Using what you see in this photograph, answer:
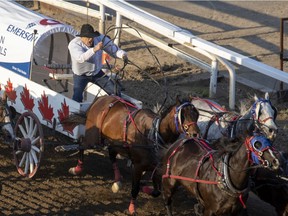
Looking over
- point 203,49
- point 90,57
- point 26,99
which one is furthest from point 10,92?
point 203,49

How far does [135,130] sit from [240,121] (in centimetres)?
122

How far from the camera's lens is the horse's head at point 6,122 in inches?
440

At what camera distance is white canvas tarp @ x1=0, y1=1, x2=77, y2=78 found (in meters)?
12.0

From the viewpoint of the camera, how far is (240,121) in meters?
10.1

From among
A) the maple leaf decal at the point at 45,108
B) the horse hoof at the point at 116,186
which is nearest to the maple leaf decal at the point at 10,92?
the maple leaf decal at the point at 45,108

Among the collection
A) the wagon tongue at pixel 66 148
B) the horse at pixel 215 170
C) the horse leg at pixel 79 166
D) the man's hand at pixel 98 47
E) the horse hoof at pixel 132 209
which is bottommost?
the horse leg at pixel 79 166

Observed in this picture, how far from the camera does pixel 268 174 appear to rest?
30.7 feet

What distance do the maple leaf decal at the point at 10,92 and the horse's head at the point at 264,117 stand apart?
351 centimetres

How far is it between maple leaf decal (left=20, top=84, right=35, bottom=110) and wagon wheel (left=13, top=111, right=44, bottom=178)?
0.39 m

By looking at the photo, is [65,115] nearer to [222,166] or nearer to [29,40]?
[29,40]

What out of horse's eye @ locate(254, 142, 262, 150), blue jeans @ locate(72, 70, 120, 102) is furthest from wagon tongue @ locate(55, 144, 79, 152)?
horse's eye @ locate(254, 142, 262, 150)

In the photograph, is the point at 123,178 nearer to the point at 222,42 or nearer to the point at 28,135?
the point at 28,135

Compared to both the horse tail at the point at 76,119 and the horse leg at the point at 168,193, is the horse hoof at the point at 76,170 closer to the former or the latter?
the horse tail at the point at 76,119

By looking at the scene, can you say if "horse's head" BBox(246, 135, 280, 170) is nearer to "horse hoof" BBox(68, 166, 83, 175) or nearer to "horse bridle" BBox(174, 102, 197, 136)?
"horse bridle" BBox(174, 102, 197, 136)
